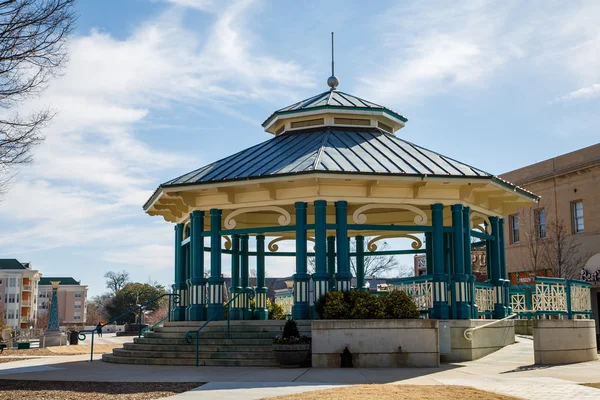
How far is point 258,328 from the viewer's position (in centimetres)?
1866

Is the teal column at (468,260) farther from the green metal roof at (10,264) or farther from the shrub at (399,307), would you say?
the green metal roof at (10,264)

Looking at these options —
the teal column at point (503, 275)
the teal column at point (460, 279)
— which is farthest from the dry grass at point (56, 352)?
the teal column at point (503, 275)

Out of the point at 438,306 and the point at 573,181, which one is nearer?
the point at 438,306

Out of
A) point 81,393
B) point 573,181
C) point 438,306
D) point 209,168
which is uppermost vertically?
point 573,181

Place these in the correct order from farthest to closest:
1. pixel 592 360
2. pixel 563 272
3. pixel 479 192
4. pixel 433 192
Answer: pixel 563 272
pixel 479 192
pixel 433 192
pixel 592 360

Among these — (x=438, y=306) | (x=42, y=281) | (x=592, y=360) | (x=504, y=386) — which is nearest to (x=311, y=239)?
(x=438, y=306)

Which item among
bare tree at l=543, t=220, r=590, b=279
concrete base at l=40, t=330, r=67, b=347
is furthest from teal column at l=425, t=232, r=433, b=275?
concrete base at l=40, t=330, r=67, b=347

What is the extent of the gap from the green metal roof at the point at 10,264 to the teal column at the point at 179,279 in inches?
3636

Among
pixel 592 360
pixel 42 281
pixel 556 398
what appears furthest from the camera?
pixel 42 281

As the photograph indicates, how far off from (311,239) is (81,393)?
44.7 feet

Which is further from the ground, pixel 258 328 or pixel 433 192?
pixel 433 192

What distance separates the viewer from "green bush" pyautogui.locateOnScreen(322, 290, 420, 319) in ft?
54.0

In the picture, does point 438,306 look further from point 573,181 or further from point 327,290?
point 573,181

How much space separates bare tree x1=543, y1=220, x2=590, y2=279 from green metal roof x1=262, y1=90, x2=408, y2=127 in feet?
58.2
